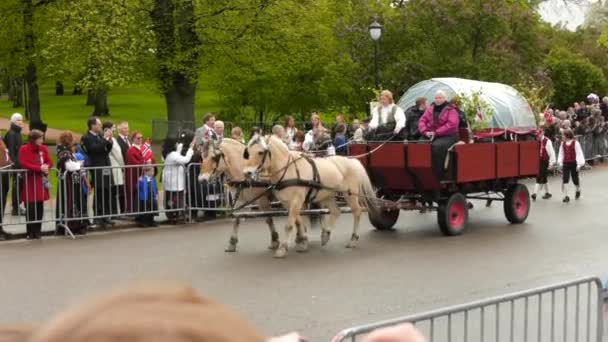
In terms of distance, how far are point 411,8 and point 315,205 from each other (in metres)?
18.2

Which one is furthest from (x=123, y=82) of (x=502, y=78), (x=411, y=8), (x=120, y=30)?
(x=502, y=78)

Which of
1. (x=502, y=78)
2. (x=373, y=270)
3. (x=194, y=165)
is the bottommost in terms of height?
(x=373, y=270)

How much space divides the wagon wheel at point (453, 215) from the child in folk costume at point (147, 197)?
5.27m

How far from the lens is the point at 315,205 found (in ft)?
49.5

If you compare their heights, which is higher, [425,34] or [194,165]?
[425,34]

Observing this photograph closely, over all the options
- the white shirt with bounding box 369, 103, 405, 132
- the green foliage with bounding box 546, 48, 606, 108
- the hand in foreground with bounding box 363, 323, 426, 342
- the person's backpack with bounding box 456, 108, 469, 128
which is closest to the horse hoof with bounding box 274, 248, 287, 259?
the white shirt with bounding box 369, 103, 405, 132

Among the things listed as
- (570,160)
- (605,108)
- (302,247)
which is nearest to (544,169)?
(570,160)

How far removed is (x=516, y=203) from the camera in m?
17.0

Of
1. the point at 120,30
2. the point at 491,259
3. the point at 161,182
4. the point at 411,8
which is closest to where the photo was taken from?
the point at 491,259

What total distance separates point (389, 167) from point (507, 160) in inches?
91.9

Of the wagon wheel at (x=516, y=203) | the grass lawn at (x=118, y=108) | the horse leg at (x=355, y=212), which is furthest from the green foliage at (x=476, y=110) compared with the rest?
the grass lawn at (x=118, y=108)

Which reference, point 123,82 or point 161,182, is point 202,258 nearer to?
point 161,182

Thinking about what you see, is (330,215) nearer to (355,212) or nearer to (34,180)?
(355,212)

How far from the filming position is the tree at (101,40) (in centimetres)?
2988
